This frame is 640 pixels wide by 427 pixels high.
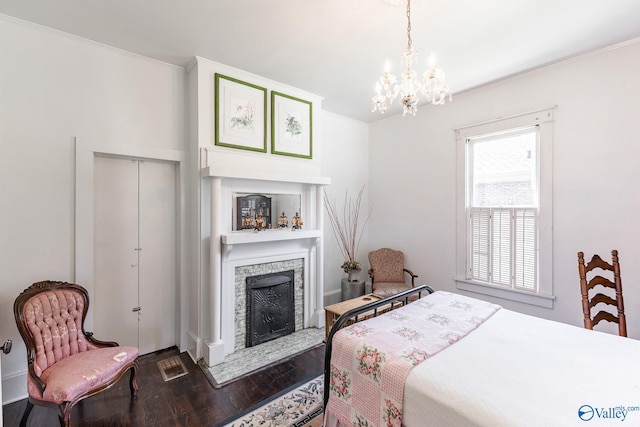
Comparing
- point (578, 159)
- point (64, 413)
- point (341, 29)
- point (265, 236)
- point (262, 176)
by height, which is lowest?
point (64, 413)

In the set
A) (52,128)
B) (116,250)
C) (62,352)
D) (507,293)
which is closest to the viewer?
(62,352)

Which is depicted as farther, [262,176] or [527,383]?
[262,176]

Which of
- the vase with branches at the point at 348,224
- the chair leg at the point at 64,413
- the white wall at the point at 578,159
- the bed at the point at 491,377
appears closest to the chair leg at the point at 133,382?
the chair leg at the point at 64,413

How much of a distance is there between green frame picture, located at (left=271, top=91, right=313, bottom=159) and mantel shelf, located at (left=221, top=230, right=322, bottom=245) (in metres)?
0.95

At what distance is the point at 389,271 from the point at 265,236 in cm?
201

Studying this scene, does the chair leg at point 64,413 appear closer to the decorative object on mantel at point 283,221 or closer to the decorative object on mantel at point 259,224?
the decorative object on mantel at point 259,224

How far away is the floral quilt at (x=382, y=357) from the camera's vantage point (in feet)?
4.37

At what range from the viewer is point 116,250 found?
2631mm

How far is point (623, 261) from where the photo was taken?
244 centimetres

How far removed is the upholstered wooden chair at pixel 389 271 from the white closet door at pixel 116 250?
286 cm

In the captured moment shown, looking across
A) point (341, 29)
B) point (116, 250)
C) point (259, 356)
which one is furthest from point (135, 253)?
point (341, 29)

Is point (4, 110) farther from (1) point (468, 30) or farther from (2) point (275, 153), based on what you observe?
A: (1) point (468, 30)

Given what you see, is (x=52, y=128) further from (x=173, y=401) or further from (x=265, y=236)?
(x=173, y=401)

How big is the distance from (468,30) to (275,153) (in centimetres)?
215
